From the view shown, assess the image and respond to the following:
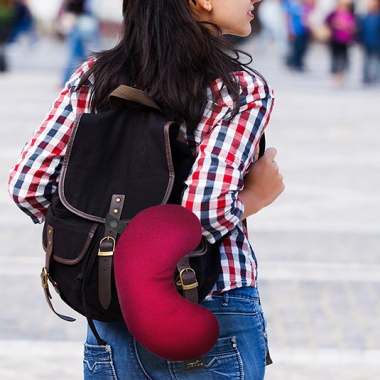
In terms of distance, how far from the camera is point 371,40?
20844 mm

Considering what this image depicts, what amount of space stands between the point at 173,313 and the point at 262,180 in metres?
Answer: 0.49

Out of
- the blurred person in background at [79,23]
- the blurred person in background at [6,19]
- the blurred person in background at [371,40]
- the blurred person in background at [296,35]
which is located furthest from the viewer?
the blurred person in background at [296,35]

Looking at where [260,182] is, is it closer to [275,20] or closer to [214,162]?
[214,162]

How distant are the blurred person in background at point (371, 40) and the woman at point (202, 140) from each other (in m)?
19.1

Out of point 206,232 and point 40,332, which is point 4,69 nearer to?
point 40,332

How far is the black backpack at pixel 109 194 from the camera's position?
6.52 feet

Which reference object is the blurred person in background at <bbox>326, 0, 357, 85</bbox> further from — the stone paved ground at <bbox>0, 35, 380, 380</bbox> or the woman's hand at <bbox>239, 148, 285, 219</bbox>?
the woman's hand at <bbox>239, 148, 285, 219</bbox>

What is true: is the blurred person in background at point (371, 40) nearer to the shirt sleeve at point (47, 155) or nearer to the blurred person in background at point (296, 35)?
the blurred person in background at point (296, 35)

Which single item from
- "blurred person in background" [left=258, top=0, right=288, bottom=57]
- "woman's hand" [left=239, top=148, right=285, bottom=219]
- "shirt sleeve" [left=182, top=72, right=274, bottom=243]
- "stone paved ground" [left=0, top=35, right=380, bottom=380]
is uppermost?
"shirt sleeve" [left=182, top=72, right=274, bottom=243]

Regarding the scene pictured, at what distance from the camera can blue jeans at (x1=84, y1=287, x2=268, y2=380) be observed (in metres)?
2.13

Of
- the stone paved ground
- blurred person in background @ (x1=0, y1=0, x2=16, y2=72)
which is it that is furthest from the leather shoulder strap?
blurred person in background @ (x1=0, y1=0, x2=16, y2=72)

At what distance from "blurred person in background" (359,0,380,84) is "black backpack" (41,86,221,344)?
1924 cm

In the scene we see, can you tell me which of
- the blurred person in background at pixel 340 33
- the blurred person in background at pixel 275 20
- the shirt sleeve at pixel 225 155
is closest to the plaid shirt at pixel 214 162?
the shirt sleeve at pixel 225 155

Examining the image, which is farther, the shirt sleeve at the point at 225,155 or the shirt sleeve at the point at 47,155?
the shirt sleeve at the point at 47,155
